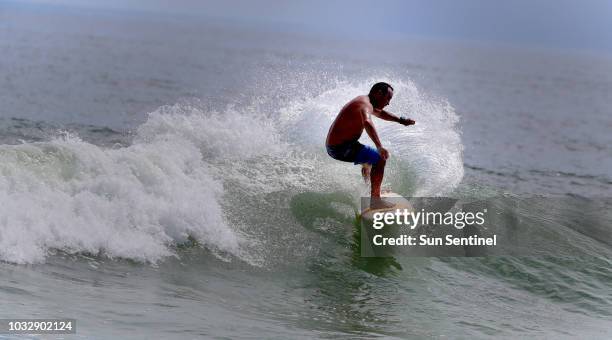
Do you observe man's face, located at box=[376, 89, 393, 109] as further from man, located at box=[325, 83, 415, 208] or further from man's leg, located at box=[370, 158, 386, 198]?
man's leg, located at box=[370, 158, 386, 198]

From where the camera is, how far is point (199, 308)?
25.7ft

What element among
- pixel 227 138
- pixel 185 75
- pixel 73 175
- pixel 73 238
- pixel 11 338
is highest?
pixel 185 75

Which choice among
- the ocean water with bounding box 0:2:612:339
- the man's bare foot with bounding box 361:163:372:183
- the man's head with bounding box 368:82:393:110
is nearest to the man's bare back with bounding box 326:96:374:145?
the man's head with bounding box 368:82:393:110

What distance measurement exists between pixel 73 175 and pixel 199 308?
109 inches

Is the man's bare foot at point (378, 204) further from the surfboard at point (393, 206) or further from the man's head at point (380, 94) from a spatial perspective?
the man's head at point (380, 94)

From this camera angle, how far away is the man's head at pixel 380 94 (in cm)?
1050

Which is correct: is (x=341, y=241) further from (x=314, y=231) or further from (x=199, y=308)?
(x=199, y=308)

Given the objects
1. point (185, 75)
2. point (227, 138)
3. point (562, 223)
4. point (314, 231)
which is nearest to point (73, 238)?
point (314, 231)

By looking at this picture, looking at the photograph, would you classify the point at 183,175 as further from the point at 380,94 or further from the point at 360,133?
the point at 380,94

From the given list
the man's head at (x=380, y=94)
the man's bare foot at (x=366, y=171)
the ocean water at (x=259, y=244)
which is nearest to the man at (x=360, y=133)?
the man's head at (x=380, y=94)

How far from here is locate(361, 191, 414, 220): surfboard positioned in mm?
10680

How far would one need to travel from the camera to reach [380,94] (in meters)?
10.5

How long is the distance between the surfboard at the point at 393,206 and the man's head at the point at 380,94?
51.2 inches

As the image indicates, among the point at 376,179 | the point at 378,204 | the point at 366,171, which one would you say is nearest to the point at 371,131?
the point at 376,179
